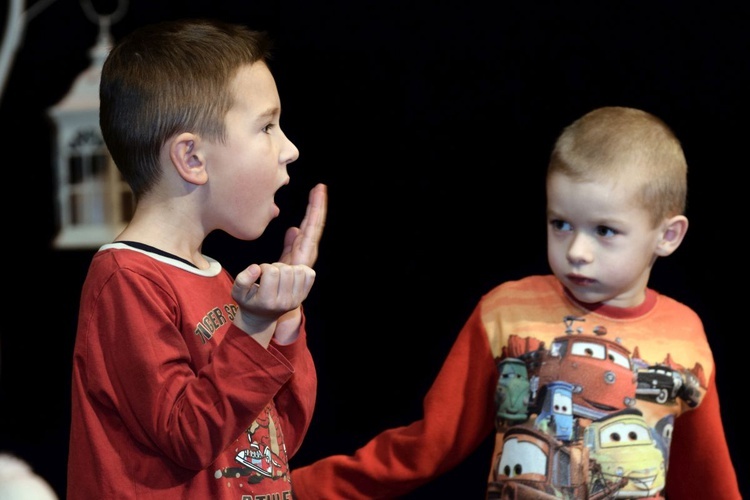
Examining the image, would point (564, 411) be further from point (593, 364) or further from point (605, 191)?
point (605, 191)

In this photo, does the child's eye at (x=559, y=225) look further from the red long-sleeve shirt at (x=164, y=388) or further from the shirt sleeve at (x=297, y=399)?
the red long-sleeve shirt at (x=164, y=388)

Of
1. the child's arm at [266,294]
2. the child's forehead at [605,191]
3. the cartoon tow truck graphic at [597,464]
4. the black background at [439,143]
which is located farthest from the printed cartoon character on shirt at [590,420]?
the child's arm at [266,294]

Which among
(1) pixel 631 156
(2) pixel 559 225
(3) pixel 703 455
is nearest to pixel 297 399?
(2) pixel 559 225

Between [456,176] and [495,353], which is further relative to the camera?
[456,176]

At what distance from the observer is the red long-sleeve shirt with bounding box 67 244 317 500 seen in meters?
1.38

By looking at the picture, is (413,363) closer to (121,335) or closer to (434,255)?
(434,255)

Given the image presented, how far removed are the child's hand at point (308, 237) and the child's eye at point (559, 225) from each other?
1.63 ft

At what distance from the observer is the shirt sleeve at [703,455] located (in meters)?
2.07

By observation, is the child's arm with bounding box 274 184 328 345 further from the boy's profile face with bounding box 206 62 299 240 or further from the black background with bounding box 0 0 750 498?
the black background with bounding box 0 0 750 498

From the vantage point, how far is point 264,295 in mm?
1376

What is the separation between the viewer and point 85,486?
4.78 feet

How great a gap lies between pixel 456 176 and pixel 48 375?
1236 mm

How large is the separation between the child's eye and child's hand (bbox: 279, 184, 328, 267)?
1.63 feet

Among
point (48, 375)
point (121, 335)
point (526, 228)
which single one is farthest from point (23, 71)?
point (121, 335)
